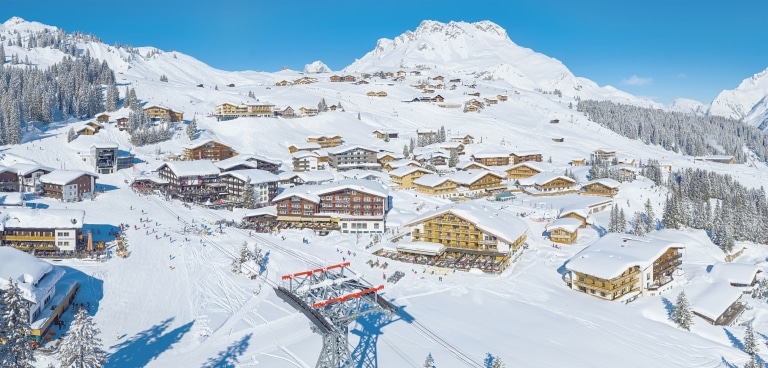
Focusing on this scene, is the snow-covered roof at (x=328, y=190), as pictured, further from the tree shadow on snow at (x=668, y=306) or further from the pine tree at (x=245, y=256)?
the tree shadow on snow at (x=668, y=306)

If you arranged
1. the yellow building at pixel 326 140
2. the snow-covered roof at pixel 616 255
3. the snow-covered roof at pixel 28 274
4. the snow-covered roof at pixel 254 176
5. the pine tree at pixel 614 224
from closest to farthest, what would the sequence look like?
the snow-covered roof at pixel 28 274, the snow-covered roof at pixel 616 255, the pine tree at pixel 614 224, the snow-covered roof at pixel 254 176, the yellow building at pixel 326 140

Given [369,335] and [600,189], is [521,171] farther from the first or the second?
[369,335]

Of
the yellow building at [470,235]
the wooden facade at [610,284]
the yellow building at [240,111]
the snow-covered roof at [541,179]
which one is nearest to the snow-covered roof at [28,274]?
the yellow building at [470,235]

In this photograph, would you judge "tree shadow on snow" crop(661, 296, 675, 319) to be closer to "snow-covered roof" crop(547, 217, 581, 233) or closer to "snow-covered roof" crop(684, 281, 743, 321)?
"snow-covered roof" crop(684, 281, 743, 321)

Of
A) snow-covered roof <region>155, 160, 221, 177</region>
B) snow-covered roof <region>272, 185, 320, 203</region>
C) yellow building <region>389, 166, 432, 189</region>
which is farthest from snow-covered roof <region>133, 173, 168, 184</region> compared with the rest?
yellow building <region>389, 166, 432, 189</region>

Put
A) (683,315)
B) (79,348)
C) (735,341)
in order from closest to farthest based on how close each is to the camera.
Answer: (79,348) < (735,341) < (683,315)

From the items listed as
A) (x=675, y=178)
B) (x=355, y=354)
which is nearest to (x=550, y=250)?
(x=355, y=354)

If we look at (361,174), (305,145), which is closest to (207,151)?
(305,145)
